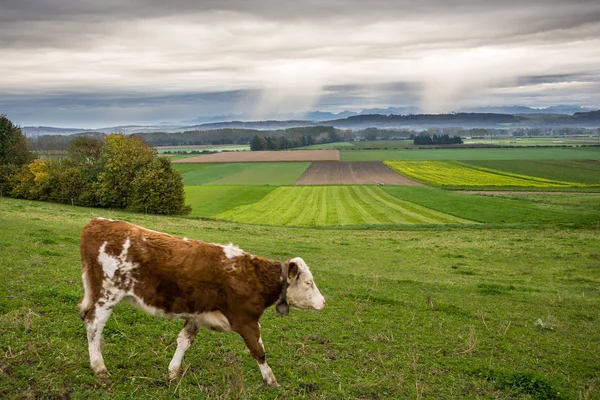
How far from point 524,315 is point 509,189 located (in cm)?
7419

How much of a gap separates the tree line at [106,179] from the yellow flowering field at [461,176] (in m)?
57.9

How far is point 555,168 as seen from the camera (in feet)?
384

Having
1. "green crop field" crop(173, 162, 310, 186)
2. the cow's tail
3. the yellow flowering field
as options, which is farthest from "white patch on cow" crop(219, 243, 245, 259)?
"green crop field" crop(173, 162, 310, 186)

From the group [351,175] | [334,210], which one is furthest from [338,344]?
[351,175]

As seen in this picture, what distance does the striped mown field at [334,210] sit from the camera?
55.2 metres

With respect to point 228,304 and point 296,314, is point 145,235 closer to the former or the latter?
point 228,304

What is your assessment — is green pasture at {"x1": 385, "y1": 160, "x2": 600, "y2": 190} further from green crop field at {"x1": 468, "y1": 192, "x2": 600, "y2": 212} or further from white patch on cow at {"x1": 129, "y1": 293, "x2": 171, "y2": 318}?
white patch on cow at {"x1": 129, "y1": 293, "x2": 171, "y2": 318}

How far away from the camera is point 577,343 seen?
12.5 meters

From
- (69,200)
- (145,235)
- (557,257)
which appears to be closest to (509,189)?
(557,257)

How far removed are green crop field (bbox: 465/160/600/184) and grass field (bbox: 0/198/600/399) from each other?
91691 millimetres

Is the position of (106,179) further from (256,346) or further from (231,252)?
(256,346)

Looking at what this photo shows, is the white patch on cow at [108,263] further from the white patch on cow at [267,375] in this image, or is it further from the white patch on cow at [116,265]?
the white patch on cow at [267,375]

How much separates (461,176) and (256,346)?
343 feet

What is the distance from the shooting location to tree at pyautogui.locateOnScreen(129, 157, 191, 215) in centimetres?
5554
